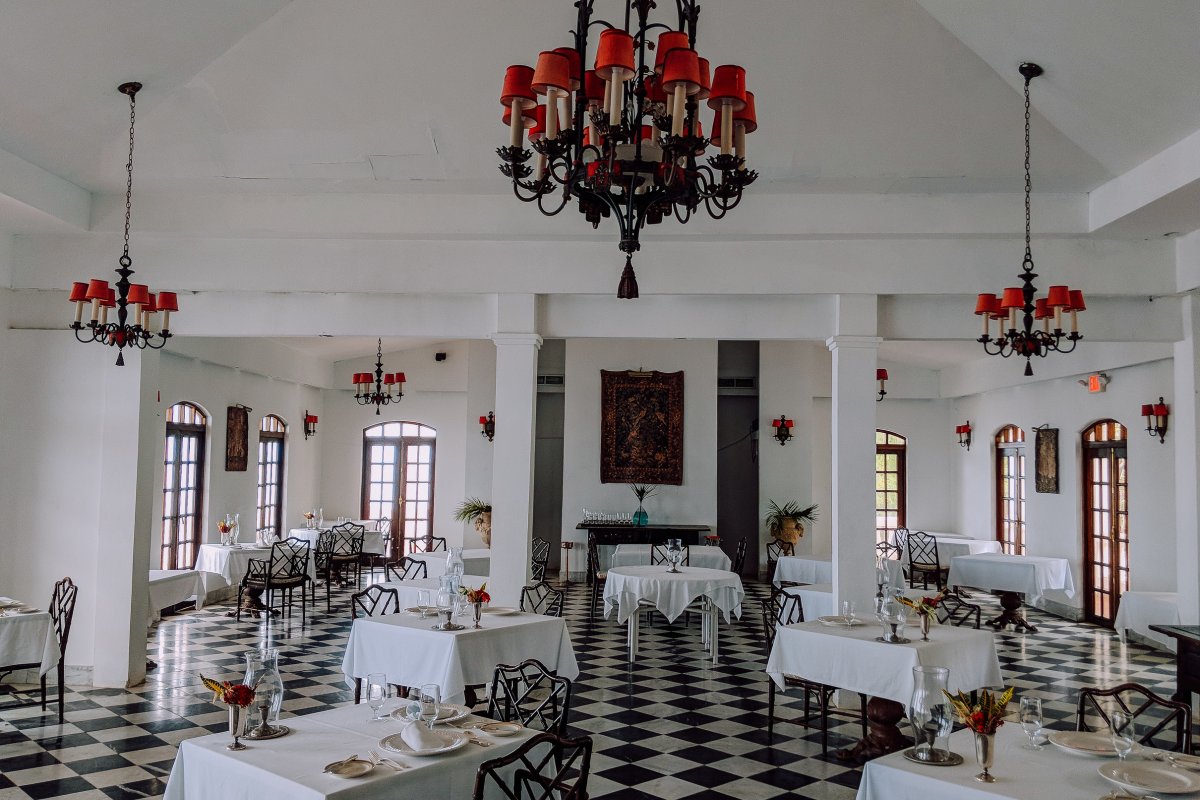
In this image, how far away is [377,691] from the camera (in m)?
3.76

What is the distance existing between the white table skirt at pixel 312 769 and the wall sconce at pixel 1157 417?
29.5 ft

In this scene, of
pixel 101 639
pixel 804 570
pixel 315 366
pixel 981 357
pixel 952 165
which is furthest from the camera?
pixel 315 366

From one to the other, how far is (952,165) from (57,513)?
7.81 metres

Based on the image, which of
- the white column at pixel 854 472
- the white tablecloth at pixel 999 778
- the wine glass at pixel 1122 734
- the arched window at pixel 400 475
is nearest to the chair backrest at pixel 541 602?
the white column at pixel 854 472

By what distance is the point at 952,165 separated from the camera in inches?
262

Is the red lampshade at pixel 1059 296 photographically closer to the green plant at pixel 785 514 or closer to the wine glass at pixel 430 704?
the wine glass at pixel 430 704

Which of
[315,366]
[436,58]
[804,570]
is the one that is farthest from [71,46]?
[315,366]

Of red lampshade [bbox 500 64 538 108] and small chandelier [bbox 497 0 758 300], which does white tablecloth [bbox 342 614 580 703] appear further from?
red lampshade [bbox 500 64 538 108]

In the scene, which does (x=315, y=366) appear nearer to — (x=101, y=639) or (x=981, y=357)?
(x=101, y=639)

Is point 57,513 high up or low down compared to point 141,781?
up

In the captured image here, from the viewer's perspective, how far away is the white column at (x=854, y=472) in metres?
7.38

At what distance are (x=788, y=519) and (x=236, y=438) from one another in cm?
849

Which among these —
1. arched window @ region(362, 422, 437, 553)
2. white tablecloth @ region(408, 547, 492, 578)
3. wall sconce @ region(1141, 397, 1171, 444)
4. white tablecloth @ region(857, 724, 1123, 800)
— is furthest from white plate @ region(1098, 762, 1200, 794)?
arched window @ region(362, 422, 437, 553)

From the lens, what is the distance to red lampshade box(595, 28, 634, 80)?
3078mm
